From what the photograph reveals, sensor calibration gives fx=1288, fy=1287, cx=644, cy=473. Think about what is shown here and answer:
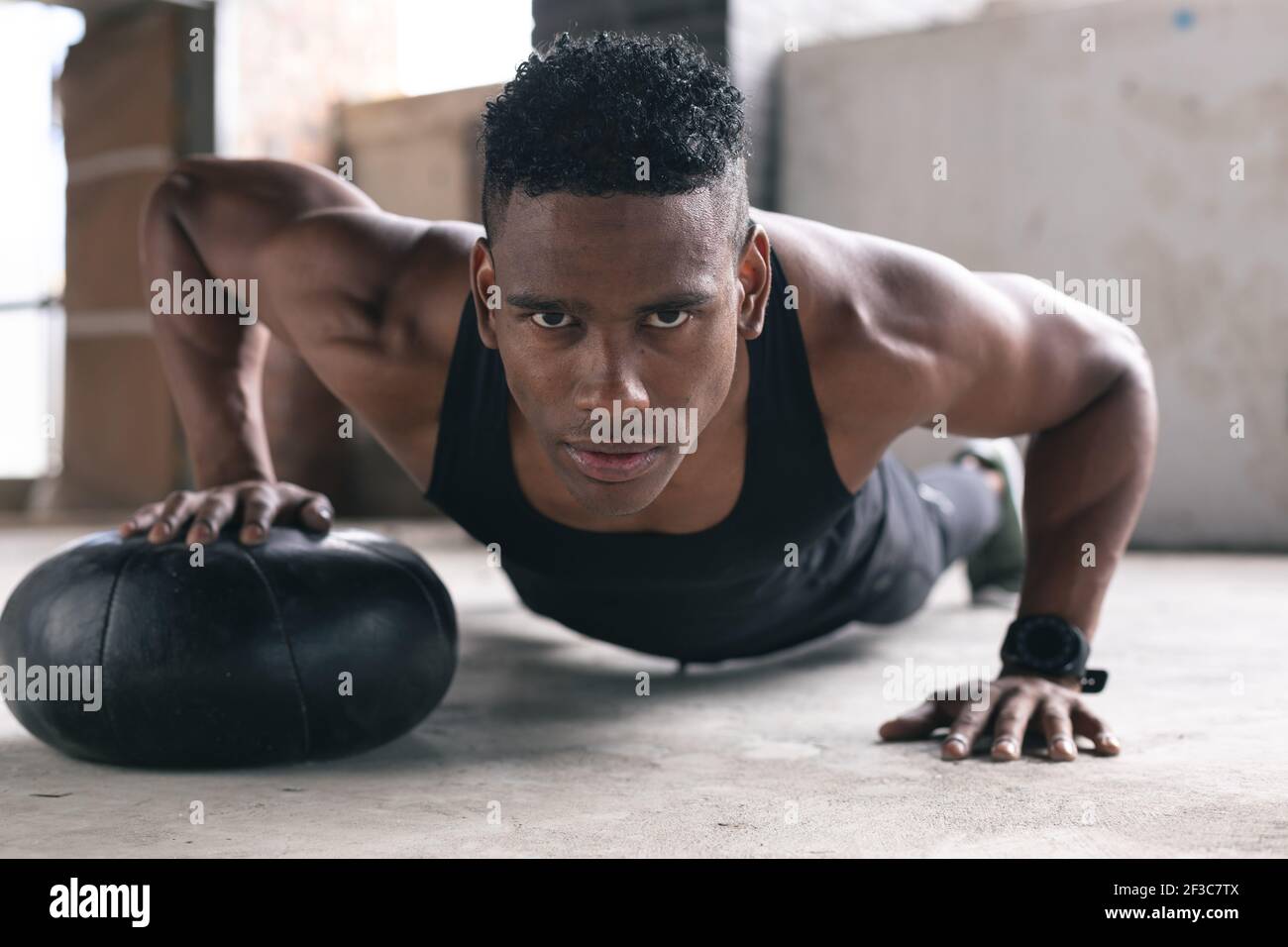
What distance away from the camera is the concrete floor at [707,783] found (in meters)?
1.52

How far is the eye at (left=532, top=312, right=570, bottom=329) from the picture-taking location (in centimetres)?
161

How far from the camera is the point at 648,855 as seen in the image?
146 centimetres

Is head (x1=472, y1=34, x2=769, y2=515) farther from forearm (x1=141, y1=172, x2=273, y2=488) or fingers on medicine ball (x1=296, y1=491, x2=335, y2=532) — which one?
forearm (x1=141, y1=172, x2=273, y2=488)

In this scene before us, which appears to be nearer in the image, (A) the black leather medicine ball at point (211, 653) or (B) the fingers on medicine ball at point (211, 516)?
(A) the black leather medicine ball at point (211, 653)

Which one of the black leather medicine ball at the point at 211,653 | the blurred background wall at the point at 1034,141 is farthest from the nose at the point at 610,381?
the blurred background wall at the point at 1034,141

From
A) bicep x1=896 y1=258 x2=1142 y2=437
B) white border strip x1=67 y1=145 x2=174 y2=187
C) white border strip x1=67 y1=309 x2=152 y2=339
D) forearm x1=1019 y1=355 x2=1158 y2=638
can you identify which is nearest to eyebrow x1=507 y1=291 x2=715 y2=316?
bicep x1=896 y1=258 x2=1142 y2=437

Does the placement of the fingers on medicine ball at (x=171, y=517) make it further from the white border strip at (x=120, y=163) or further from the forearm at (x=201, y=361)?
the white border strip at (x=120, y=163)

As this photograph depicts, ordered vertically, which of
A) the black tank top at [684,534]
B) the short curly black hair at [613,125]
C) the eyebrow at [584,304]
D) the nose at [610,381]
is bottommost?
the black tank top at [684,534]

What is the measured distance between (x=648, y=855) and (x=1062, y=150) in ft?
17.1

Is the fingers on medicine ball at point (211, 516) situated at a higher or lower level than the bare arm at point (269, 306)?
lower

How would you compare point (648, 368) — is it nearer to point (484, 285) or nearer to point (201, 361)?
point (484, 285)

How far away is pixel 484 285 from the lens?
1816 mm

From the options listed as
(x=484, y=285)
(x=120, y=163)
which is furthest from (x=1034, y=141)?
(x=120, y=163)
